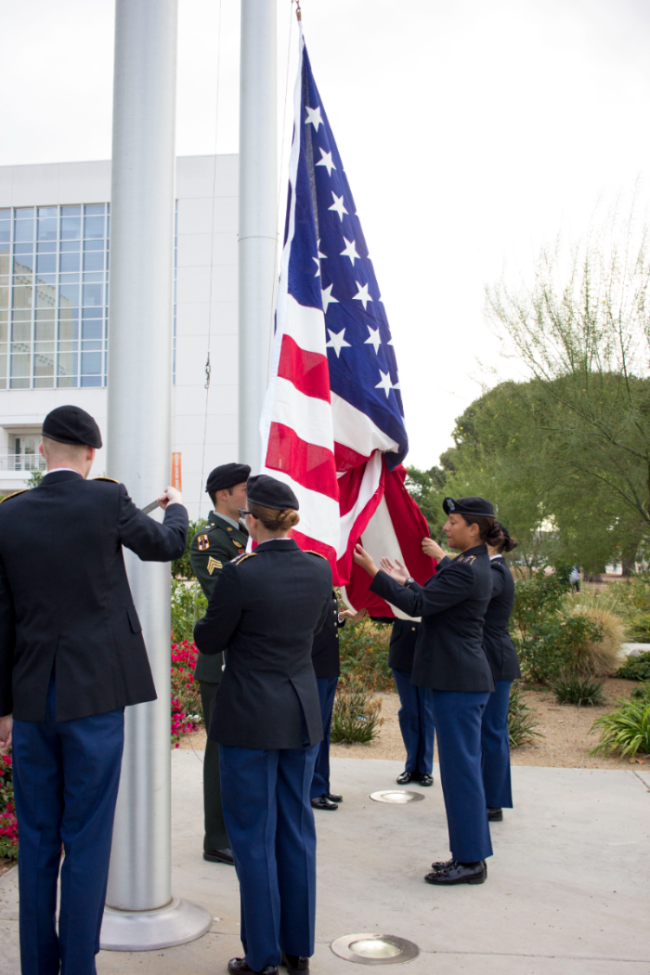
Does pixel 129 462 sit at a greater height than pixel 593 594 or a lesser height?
greater

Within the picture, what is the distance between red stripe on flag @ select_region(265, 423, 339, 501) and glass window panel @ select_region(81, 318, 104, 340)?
4670cm

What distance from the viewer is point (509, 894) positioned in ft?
13.6

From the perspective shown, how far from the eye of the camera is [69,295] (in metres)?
48.1

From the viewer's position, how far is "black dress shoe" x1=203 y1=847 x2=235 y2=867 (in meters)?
Result: 4.48

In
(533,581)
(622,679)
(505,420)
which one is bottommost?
(622,679)

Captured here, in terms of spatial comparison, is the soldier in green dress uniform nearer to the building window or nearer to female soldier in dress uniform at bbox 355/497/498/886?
female soldier in dress uniform at bbox 355/497/498/886

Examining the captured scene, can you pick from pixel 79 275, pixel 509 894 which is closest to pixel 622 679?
pixel 509 894

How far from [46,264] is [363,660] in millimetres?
44132

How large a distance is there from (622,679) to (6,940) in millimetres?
9332

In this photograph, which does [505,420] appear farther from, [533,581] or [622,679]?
[622,679]

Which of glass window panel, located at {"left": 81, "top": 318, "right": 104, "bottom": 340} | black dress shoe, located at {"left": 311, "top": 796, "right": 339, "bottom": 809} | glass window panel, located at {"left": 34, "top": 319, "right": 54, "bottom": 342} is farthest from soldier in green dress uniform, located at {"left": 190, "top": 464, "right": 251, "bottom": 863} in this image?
glass window panel, located at {"left": 34, "top": 319, "right": 54, "bottom": 342}

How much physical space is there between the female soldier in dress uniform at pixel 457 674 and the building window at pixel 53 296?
45.7 m

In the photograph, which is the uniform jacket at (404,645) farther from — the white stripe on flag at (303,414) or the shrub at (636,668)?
the shrub at (636,668)

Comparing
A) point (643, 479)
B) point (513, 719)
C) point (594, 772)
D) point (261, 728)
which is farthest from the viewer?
point (643, 479)
